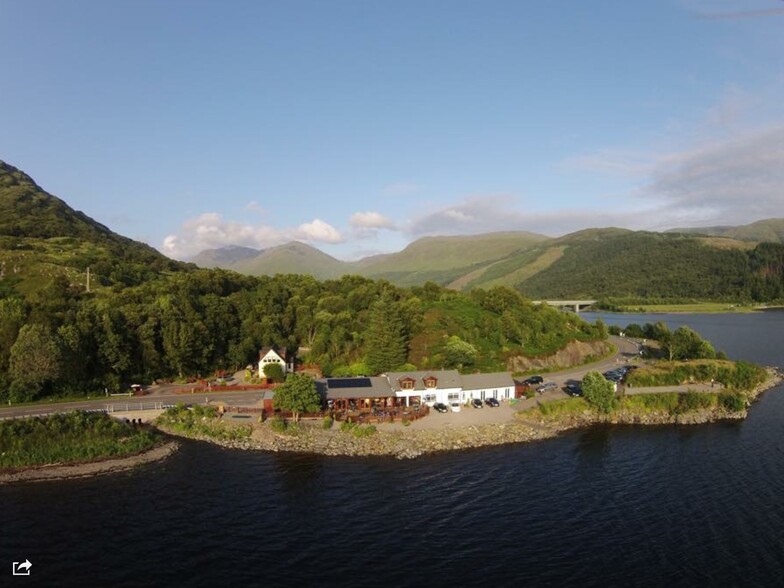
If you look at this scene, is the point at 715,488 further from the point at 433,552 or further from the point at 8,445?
the point at 8,445

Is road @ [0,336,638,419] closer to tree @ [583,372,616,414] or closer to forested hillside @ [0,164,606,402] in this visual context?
forested hillside @ [0,164,606,402]

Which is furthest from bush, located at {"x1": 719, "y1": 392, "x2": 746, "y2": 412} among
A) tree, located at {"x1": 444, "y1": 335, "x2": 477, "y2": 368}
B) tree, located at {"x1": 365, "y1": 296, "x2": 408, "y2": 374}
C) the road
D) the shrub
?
tree, located at {"x1": 365, "y1": 296, "x2": 408, "y2": 374}

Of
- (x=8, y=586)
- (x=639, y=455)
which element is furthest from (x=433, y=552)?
(x=639, y=455)

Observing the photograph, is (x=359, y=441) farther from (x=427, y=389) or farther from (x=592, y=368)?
(x=592, y=368)

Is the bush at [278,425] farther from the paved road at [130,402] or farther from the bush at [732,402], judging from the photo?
the bush at [732,402]

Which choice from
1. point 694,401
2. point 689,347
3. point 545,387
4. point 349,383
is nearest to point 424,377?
point 349,383

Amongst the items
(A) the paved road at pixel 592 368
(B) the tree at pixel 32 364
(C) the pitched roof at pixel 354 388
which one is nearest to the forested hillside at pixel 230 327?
(B) the tree at pixel 32 364
